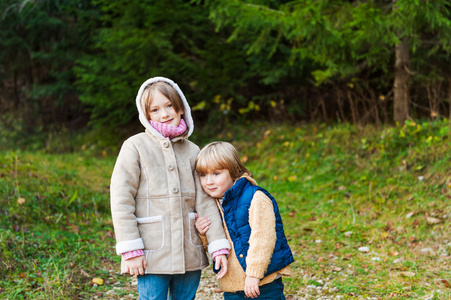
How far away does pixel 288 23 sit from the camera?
5.59 meters

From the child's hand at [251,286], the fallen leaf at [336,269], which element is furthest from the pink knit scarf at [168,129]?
the fallen leaf at [336,269]

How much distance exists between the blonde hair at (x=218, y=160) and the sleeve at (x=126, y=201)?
344mm

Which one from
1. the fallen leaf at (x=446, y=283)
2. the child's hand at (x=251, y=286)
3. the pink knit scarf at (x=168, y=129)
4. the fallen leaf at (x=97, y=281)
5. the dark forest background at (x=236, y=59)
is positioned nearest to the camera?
the child's hand at (x=251, y=286)

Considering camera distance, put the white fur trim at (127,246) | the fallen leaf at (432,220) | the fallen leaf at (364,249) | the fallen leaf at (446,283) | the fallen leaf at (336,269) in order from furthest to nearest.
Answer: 1. the fallen leaf at (432,220)
2. the fallen leaf at (364,249)
3. the fallen leaf at (336,269)
4. the fallen leaf at (446,283)
5. the white fur trim at (127,246)

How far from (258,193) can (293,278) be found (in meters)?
1.77

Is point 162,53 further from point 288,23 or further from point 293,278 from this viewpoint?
point 293,278

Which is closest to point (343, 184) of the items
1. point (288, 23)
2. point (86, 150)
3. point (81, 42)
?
point (288, 23)

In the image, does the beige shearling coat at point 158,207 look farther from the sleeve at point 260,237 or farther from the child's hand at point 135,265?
the sleeve at point 260,237

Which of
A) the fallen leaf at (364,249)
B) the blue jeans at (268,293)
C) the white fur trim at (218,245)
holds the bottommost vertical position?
the fallen leaf at (364,249)

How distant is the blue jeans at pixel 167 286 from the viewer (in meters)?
2.12

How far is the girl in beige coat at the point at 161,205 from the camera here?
205 cm

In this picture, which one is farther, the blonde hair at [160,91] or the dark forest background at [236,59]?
the dark forest background at [236,59]

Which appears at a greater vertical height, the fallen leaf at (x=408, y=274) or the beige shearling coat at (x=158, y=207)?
the beige shearling coat at (x=158, y=207)

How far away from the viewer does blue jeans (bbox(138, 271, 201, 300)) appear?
2.12m
